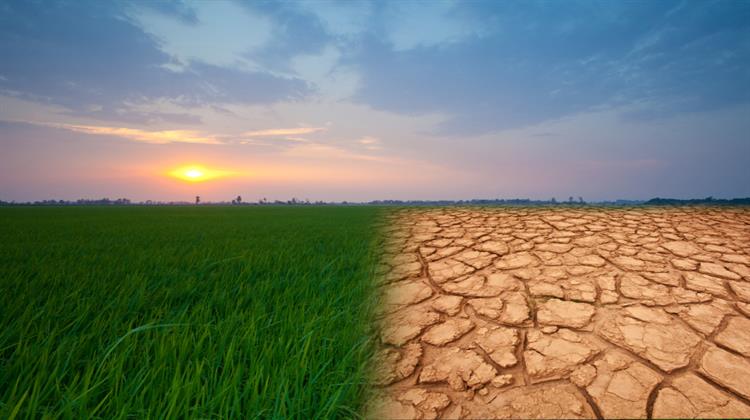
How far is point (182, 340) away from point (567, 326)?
100 inches

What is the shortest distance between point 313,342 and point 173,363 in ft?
2.33

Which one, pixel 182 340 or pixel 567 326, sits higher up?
pixel 182 340

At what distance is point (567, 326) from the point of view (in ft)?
8.20

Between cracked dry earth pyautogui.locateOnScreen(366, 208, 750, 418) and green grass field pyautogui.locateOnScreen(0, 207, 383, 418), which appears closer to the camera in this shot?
green grass field pyautogui.locateOnScreen(0, 207, 383, 418)

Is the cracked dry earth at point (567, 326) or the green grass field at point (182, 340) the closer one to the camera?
the green grass field at point (182, 340)

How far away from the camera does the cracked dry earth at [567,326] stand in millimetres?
1747

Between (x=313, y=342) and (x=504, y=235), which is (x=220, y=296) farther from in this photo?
(x=504, y=235)

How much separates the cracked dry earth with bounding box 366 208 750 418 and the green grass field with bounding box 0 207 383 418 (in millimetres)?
339

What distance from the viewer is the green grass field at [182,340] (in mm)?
1443

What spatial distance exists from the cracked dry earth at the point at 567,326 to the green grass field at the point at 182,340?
0.34 meters

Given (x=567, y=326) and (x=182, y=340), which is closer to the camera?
(x=182, y=340)

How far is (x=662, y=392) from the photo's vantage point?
1.78m

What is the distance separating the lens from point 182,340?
188cm

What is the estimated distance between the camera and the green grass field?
1.44m
